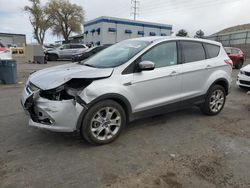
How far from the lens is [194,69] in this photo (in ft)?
16.1

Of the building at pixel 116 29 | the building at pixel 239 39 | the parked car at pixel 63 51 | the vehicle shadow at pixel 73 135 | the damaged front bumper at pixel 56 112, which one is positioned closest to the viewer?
the damaged front bumper at pixel 56 112

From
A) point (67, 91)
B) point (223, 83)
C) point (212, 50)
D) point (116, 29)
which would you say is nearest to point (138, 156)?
point (67, 91)

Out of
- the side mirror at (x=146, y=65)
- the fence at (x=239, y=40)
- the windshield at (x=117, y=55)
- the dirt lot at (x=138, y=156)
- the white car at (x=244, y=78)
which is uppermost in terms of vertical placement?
the fence at (x=239, y=40)

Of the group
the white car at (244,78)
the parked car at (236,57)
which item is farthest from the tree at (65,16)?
the white car at (244,78)

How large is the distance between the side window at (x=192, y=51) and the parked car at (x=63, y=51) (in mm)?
19061

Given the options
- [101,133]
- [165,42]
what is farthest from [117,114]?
[165,42]

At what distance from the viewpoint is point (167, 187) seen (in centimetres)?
283

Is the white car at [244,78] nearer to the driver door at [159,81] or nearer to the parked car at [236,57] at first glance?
the driver door at [159,81]

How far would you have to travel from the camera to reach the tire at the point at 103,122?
143 inches

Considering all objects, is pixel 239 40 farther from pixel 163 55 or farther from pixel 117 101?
pixel 117 101

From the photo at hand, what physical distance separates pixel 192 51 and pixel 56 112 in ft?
10.1

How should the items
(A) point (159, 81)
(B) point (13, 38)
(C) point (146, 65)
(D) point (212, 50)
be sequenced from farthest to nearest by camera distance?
1. (B) point (13, 38)
2. (D) point (212, 50)
3. (A) point (159, 81)
4. (C) point (146, 65)

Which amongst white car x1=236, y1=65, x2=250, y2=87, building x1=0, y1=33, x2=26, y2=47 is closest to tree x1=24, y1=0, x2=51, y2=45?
building x1=0, y1=33, x2=26, y2=47

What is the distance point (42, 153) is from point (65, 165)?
1.76ft
